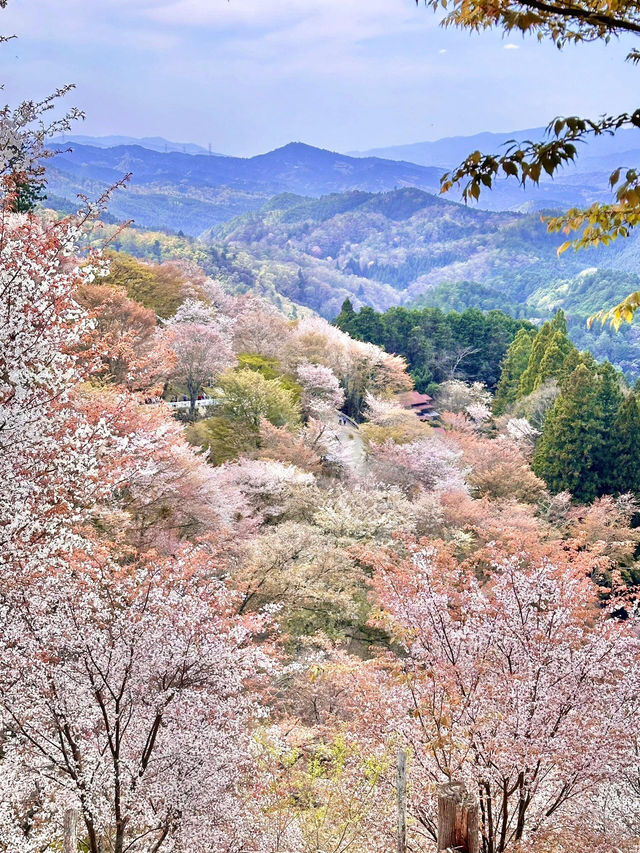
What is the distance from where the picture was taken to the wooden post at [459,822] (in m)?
2.48

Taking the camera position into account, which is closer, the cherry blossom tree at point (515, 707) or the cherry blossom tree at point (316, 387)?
the cherry blossom tree at point (515, 707)

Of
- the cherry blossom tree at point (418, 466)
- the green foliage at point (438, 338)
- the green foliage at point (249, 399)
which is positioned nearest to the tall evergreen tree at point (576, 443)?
the cherry blossom tree at point (418, 466)

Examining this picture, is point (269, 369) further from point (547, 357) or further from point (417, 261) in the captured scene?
point (417, 261)

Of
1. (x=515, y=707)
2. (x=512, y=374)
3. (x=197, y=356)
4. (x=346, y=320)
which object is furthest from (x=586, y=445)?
(x=346, y=320)

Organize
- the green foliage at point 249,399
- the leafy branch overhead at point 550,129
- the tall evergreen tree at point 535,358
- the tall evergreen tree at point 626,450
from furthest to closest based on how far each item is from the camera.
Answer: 1. the tall evergreen tree at point 535,358
2. the tall evergreen tree at point 626,450
3. the green foliage at point 249,399
4. the leafy branch overhead at point 550,129

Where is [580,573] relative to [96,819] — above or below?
above

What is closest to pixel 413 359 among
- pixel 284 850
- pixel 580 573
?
pixel 580 573

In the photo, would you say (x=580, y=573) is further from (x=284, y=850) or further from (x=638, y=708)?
(x=284, y=850)

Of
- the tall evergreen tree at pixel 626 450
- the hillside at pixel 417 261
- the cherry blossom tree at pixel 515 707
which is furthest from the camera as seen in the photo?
the hillside at pixel 417 261

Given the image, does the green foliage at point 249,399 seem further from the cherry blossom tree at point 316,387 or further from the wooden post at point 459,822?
the wooden post at point 459,822

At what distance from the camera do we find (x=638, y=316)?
73312 millimetres

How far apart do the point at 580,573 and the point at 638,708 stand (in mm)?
2614

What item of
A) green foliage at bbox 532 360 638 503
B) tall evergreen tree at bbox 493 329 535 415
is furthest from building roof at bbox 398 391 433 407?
green foliage at bbox 532 360 638 503

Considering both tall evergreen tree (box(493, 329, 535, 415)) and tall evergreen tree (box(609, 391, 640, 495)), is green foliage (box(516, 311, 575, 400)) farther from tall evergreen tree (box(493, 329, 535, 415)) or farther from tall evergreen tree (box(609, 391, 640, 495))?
tall evergreen tree (box(609, 391, 640, 495))
